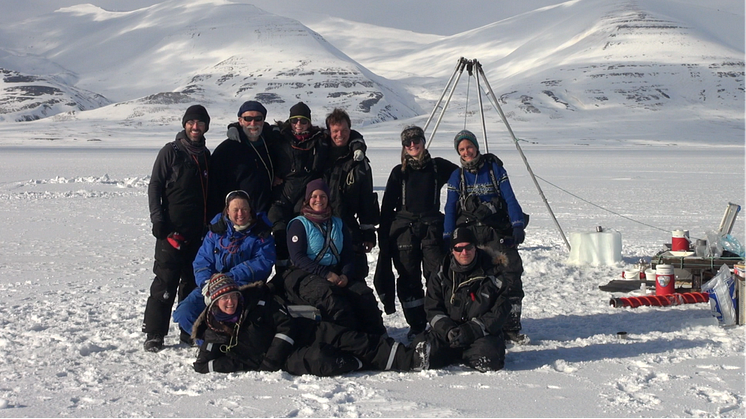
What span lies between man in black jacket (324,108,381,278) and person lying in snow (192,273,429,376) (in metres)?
0.65

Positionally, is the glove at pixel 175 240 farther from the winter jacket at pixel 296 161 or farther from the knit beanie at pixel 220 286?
the winter jacket at pixel 296 161

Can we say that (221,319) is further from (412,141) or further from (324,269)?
(412,141)

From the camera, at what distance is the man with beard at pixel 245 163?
4.86 metres

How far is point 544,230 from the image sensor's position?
1052 cm

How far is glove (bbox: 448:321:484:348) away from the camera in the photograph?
169 inches

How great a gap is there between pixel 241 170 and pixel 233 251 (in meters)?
0.58

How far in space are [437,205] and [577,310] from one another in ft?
5.39

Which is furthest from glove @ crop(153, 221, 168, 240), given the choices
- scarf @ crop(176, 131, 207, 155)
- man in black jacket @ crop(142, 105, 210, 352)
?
scarf @ crop(176, 131, 207, 155)

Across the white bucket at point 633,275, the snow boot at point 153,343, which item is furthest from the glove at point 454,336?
the white bucket at point 633,275

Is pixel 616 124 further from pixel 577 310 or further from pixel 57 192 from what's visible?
pixel 577 310

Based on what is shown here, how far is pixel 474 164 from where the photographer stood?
16.5 feet

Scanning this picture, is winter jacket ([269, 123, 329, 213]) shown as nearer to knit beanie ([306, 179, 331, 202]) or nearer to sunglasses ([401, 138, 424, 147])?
knit beanie ([306, 179, 331, 202])

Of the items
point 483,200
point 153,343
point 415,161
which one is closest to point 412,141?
point 415,161

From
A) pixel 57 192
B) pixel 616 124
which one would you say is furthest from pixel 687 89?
pixel 57 192
